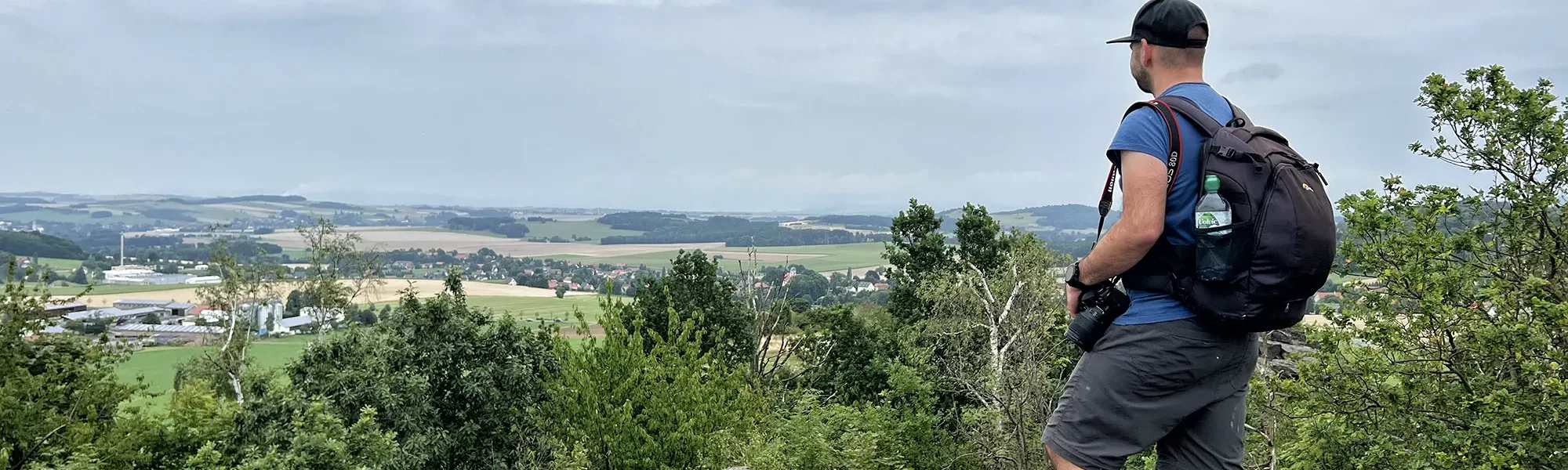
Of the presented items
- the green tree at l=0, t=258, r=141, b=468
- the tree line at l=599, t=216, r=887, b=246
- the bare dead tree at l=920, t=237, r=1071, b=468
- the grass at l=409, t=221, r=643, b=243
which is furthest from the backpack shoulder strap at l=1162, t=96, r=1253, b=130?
the grass at l=409, t=221, r=643, b=243

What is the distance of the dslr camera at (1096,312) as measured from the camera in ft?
8.58

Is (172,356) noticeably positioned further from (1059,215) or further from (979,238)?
(1059,215)

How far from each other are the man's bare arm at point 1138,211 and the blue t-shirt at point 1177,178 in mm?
28

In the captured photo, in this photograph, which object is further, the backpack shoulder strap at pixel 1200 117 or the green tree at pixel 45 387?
the green tree at pixel 45 387

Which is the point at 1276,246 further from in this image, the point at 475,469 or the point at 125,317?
the point at 125,317

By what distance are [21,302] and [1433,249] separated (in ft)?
74.1

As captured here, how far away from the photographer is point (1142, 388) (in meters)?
2.54

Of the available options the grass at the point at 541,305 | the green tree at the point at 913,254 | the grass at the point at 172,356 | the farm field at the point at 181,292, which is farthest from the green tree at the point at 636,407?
the farm field at the point at 181,292

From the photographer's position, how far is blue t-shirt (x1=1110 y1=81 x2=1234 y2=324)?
8.04 feet

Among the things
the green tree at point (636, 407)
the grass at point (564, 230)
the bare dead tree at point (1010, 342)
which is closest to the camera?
the bare dead tree at point (1010, 342)

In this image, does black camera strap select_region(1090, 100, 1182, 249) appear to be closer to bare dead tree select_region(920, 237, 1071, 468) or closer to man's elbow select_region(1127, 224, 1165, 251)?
man's elbow select_region(1127, 224, 1165, 251)

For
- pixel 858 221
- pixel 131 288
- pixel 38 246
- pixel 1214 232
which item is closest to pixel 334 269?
pixel 1214 232

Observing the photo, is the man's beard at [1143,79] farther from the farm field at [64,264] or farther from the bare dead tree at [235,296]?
the farm field at [64,264]

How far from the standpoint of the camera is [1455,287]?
7.34 m
